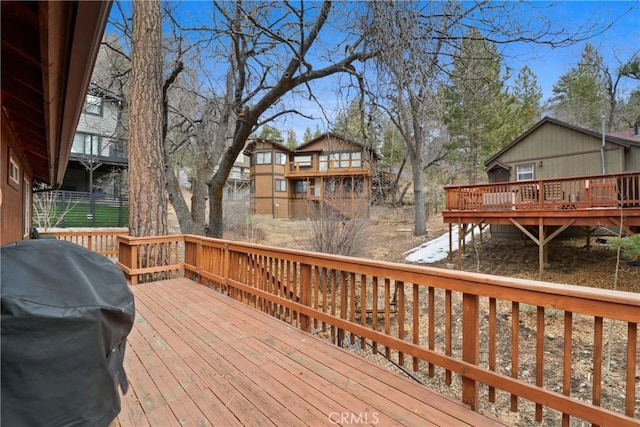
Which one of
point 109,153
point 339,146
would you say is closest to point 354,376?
point 339,146

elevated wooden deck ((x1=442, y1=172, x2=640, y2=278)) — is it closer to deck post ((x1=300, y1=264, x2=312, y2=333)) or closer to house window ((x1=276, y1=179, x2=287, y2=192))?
deck post ((x1=300, y1=264, x2=312, y2=333))

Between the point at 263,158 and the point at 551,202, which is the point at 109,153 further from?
the point at 551,202

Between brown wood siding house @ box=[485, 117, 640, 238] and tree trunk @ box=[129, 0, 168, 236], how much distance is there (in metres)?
12.9

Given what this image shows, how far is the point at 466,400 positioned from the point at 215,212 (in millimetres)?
7098

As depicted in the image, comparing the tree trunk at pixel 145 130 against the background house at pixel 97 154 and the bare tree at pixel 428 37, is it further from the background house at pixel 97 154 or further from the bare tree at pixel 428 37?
the background house at pixel 97 154

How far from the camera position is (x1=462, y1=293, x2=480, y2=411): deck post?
6.68 ft

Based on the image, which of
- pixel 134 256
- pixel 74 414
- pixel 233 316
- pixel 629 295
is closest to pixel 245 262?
pixel 233 316

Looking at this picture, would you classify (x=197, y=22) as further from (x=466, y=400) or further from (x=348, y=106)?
(x=466, y=400)

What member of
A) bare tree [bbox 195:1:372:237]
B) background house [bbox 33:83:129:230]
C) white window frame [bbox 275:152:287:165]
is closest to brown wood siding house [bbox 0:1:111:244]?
bare tree [bbox 195:1:372:237]

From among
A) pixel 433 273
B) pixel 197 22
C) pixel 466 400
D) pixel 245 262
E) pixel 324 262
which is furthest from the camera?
pixel 197 22

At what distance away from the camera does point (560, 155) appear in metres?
12.7

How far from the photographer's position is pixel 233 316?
376cm

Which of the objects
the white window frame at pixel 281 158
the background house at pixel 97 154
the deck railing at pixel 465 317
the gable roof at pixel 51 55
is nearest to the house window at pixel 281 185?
the white window frame at pixel 281 158

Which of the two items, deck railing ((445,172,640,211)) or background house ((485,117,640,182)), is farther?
background house ((485,117,640,182))
